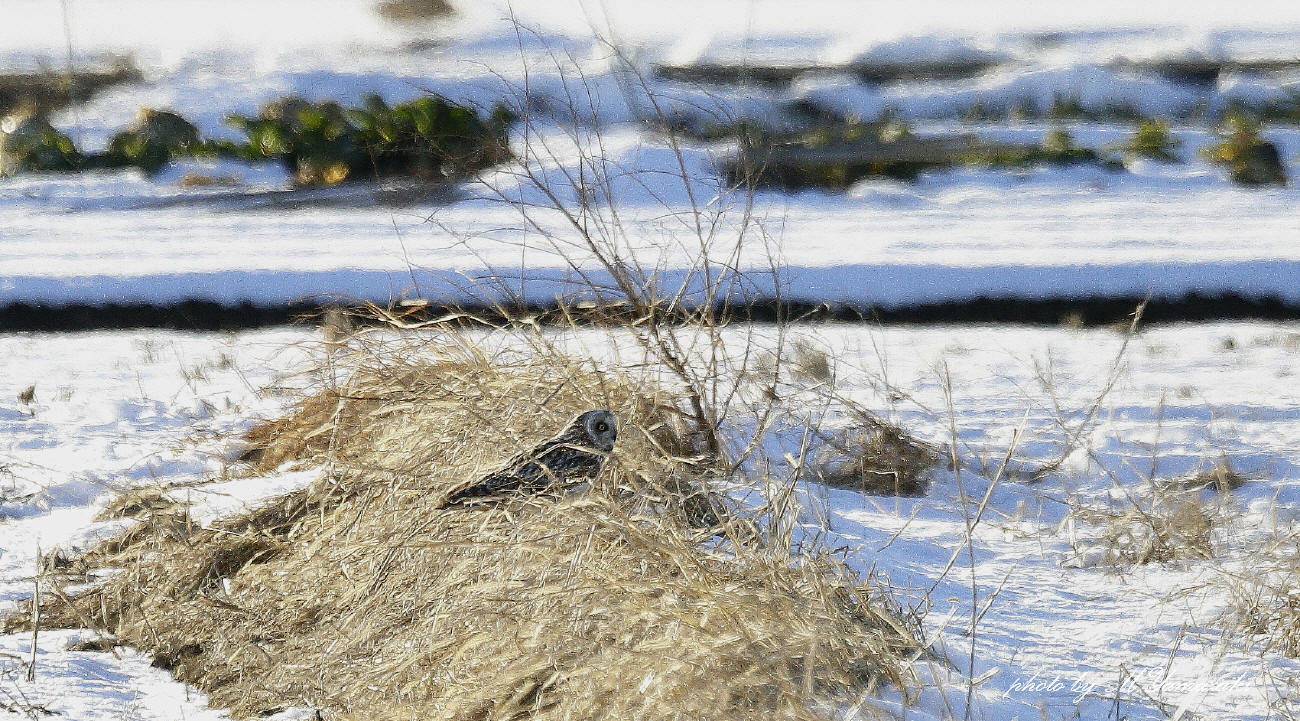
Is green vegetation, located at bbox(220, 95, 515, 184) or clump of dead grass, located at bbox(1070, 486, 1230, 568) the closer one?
clump of dead grass, located at bbox(1070, 486, 1230, 568)

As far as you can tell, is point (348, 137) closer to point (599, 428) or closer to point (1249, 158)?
point (1249, 158)

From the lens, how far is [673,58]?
15.2m

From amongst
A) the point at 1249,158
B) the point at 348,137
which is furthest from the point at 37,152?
the point at 1249,158

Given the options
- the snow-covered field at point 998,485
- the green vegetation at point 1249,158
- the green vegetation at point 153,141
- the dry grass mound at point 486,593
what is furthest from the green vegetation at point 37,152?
the green vegetation at point 1249,158

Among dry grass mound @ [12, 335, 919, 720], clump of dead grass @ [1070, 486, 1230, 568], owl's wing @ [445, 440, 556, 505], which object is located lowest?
clump of dead grass @ [1070, 486, 1230, 568]

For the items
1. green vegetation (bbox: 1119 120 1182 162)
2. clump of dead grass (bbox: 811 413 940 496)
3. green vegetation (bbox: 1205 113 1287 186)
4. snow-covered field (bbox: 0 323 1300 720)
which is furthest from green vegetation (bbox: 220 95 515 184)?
clump of dead grass (bbox: 811 413 940 496)

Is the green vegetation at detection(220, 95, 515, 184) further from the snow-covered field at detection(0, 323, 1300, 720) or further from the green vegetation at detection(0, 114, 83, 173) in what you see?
the snow-covered field at detection(0, 323, 1300, 720)

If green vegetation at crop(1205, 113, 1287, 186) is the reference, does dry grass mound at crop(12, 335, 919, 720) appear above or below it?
below

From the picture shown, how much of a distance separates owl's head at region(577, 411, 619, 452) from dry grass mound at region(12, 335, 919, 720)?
0.18 feet

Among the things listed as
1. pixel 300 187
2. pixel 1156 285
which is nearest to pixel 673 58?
pixel 300 187

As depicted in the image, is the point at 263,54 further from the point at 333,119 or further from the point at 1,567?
the point at 1,567

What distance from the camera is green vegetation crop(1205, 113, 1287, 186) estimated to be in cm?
1119

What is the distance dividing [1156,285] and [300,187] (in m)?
7.99

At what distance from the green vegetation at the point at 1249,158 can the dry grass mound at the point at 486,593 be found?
9.57m
